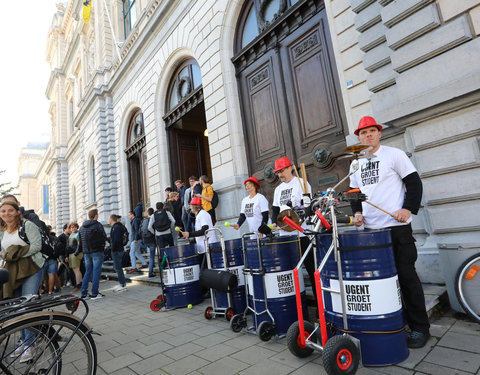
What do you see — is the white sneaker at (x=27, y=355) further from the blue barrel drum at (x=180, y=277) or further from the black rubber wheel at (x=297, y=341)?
the blue barrel drum at (x=180, y=277)

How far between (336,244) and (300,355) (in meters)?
1.10

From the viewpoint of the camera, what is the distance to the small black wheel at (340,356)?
7.14 ft

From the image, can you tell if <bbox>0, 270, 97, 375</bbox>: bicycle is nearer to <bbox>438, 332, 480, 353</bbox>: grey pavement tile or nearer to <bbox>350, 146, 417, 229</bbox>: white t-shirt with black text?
<bbox>350, 146, 417, 229</bbox>: white t-shirt with black text

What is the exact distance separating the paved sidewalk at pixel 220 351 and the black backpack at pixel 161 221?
3029 mm

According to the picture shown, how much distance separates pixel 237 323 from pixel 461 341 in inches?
91.5

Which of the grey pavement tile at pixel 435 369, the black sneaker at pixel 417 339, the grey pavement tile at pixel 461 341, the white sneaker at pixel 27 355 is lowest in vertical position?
the grey pavement tile at pixel 435 369

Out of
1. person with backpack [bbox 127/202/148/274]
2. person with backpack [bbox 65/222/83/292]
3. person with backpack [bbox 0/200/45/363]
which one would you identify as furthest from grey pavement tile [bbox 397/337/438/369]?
person with backpack [bbox 65/222/83/292]

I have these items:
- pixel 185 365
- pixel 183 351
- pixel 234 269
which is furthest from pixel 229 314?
pixel 185 365

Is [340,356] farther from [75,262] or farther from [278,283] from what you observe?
[75,262]

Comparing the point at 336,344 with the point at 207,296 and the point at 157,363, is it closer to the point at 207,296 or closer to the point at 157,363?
the point at 157,363

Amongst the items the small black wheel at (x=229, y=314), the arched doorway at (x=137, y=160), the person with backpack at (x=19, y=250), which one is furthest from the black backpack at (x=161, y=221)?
the arched doorway at (x=137, y=160)

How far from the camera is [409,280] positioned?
2.80m

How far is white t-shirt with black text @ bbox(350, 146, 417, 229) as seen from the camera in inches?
115

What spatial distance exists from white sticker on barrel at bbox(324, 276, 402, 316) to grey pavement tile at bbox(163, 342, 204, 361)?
1782 mm
